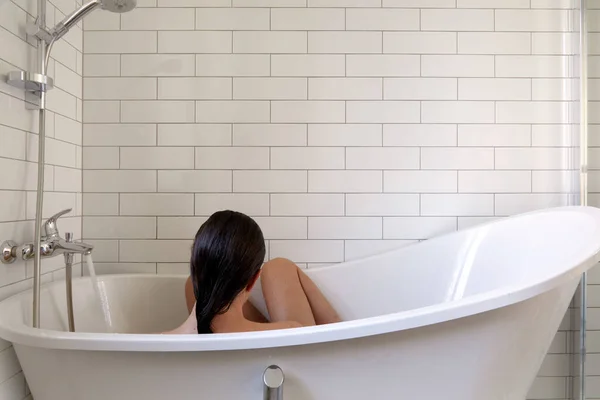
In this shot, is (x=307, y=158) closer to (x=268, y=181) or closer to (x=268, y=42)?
(x=268, y=181)

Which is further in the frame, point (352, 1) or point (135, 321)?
point (352, 1)

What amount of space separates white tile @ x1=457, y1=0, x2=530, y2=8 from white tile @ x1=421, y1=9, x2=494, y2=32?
0.02m

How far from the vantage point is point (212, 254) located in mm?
1066

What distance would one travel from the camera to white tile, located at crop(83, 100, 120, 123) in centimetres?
179

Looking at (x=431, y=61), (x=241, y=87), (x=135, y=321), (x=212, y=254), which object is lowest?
(x=135, y=321)

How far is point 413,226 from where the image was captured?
1800mm

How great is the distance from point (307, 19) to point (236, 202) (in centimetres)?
83

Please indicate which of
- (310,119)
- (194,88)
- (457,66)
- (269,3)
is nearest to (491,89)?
(457,66)

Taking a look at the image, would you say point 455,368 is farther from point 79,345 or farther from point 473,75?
point 473,75

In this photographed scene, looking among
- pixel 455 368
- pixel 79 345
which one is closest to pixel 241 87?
pixel 79 345

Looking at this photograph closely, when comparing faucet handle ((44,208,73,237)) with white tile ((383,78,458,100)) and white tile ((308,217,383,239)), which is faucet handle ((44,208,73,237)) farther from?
white tile ((383,78,458,100))

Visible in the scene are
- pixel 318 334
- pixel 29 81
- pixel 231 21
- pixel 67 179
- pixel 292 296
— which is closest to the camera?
pixel 318 334

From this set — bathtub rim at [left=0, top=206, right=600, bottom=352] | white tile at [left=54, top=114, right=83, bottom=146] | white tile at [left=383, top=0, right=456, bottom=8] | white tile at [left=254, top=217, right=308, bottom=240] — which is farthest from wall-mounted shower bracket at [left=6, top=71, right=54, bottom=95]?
white tile at [left=383, top=0, right=456, bottom=8]

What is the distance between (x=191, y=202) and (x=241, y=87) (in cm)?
53
